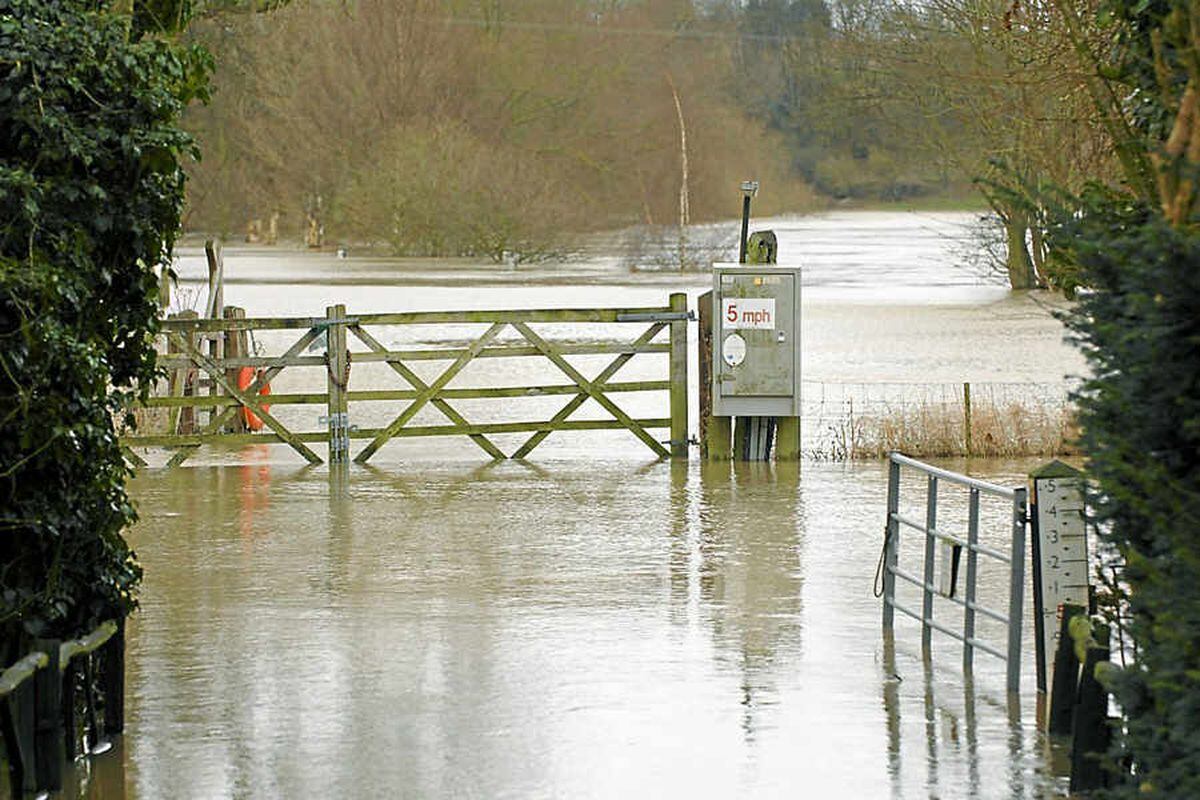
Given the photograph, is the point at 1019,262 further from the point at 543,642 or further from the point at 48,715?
the point at 48,715

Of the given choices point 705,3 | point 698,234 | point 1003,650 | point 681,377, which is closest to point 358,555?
point 1003,650

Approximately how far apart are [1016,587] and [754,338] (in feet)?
27.9

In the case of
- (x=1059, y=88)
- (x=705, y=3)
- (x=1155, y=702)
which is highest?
(x=705, y=3)

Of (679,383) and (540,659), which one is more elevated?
(679,383)

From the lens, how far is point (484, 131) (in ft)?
230

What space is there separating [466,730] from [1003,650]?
2.95 meters

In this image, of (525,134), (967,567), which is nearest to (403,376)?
(967,567)

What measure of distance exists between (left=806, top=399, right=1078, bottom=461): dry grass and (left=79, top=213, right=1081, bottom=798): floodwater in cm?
58

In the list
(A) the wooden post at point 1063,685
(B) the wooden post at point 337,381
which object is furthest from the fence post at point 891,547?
(B) the wooden post at point 337,381

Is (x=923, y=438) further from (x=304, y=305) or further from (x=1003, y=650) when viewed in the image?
(x=304, y=305)

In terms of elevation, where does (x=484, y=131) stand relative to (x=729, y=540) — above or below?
above

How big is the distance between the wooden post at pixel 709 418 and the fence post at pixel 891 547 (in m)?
6.86

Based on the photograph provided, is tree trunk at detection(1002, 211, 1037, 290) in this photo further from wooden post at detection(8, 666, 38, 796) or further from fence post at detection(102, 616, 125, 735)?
wooden post at detection(8, 666, 38, 796)

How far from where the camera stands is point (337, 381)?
54.5 ft
